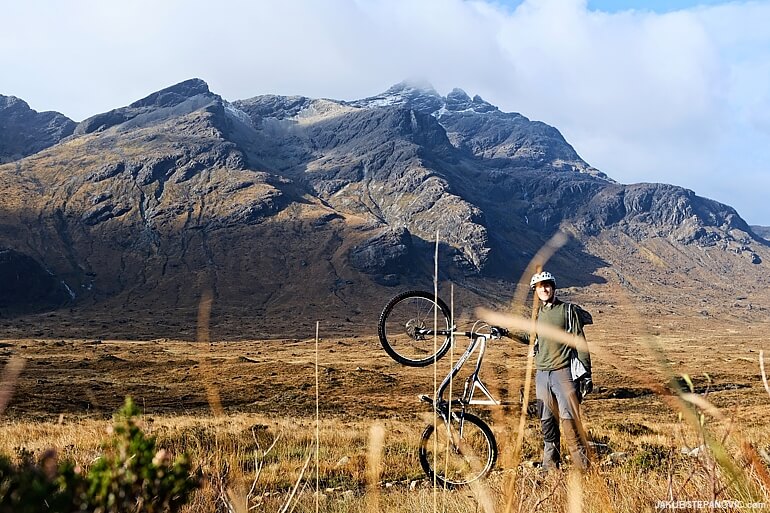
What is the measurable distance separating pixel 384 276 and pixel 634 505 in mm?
126497

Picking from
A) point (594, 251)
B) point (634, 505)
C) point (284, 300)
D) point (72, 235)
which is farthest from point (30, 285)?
point (594, 251)

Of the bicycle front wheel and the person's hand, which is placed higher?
the person's hand

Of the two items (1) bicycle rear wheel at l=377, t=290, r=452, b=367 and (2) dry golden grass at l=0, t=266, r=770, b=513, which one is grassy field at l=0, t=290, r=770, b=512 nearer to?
(2) dry golden grass at l=0, t=266, r=770, b=513

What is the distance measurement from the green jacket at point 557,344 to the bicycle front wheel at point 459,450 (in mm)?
1203

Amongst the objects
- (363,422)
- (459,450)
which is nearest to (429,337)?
(459,450)

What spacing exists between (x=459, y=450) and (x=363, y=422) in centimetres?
1398

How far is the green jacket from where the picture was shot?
6.88 metres

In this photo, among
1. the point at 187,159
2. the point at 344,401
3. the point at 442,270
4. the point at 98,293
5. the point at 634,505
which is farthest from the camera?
the point at 187,159

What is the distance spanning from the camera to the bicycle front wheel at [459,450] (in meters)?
5.59

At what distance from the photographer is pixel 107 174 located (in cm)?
14812

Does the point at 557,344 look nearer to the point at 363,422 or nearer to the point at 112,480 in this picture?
the point at 112,480

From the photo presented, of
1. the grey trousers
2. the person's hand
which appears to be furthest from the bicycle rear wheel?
the person's hand

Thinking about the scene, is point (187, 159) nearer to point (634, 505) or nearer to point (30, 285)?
point (30, 285)

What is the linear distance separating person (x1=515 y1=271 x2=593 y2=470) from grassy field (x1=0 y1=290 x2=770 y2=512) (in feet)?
1.85
